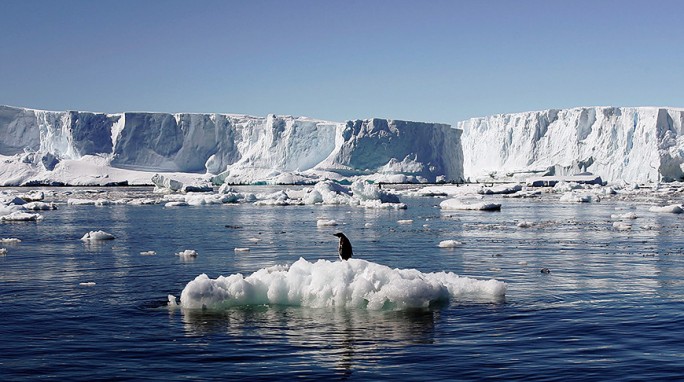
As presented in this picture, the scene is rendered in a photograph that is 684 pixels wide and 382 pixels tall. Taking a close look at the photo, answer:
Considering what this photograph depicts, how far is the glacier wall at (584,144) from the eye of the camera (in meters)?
89.4

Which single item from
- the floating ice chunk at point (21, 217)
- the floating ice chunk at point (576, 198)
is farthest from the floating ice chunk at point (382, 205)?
the floating ice chunk at point (21, 217)

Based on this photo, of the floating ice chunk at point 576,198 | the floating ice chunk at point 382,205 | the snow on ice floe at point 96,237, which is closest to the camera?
the snow on ice floe at point 96,237

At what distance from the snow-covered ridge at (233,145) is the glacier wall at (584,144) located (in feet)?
27.2

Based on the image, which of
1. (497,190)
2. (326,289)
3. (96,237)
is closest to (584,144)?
(497,190)

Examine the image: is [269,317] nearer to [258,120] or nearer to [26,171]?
[26,171]

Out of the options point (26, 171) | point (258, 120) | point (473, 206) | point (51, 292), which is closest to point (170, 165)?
point (258, 120)

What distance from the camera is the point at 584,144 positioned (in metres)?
99.1

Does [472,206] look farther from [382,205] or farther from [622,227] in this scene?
[622,227]

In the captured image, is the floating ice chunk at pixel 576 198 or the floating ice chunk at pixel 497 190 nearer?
the floating ice chunk at pixel 576 198

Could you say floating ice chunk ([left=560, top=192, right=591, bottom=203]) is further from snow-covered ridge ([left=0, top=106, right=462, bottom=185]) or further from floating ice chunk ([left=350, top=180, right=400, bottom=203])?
snow-covered ridge ([left=0, top=106, right=462, bottom=185])

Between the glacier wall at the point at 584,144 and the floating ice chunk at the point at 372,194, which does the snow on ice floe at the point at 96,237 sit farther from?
the glacier wall at the point at 584,144

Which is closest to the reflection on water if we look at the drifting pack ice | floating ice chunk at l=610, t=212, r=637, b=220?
floating ice chunk at l=610, t=212, r=637, b=220

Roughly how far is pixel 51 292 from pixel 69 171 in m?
91.0

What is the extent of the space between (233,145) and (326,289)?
350ft
